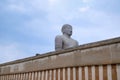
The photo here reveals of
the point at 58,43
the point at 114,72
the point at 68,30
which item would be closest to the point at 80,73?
the point at 114,72

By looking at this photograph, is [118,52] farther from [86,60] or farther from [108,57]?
[86,60]

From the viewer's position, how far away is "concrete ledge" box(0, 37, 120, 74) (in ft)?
6.82

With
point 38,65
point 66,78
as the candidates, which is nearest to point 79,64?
point 66,78

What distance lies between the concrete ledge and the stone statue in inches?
29.1

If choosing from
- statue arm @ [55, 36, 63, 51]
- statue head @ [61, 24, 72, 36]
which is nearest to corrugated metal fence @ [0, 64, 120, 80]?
statue arm @ [55, 36, 63, 51]

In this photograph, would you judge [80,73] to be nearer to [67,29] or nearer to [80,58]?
[80,58]

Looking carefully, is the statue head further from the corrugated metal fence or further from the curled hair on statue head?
Result: the corrugated metal fence

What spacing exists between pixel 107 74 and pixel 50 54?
3.20 feet

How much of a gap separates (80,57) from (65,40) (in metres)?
1.63

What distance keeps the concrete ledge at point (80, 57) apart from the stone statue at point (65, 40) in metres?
0.74

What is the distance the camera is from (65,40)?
403 centimetres

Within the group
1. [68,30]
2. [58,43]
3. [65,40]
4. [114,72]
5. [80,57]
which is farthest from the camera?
[68,30]

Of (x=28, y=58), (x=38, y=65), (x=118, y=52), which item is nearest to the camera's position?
(x=118, y=52)

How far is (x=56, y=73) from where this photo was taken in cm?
281
